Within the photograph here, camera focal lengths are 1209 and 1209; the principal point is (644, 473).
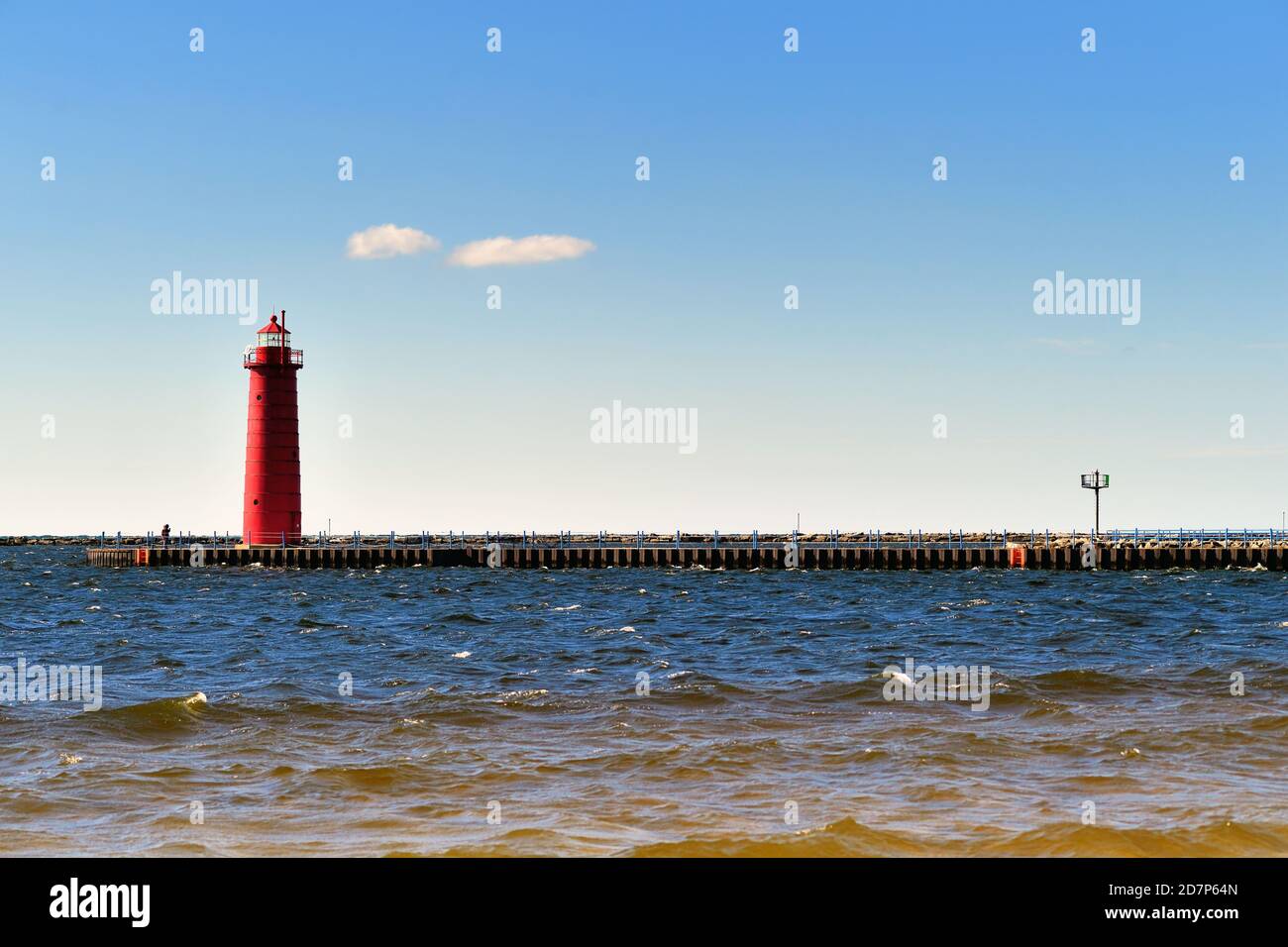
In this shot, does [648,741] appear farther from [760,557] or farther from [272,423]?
[760,557]

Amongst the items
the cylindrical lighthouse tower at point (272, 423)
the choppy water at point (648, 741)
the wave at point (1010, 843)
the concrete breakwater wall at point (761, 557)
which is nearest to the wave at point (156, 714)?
the choppy water at point (648, 741)

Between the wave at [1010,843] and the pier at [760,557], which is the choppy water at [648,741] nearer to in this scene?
the wave at [1010,843]

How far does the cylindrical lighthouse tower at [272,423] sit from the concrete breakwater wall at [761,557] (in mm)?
8484

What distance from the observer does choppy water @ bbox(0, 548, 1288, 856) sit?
1077cm

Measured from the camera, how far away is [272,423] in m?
57.1

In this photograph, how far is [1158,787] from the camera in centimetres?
1238

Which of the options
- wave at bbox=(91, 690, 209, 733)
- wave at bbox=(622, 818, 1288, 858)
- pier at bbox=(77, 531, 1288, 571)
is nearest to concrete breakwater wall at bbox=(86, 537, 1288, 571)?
pier at bbox=(77, 531, 1288, 571)

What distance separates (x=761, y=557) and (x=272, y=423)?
106ft

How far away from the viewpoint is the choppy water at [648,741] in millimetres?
10766

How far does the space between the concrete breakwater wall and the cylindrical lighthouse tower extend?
848 cm

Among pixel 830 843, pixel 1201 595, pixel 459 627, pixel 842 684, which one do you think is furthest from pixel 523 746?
pixel 1201 595

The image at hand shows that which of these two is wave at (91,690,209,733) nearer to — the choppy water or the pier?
the choppy water

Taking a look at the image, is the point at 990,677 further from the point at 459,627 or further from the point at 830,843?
the point at 459,627

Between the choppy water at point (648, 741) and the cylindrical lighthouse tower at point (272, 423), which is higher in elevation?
the cylindrical lighthouse tower at point (272, 423)
